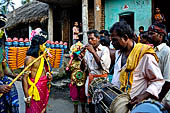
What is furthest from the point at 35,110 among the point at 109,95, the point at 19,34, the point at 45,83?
the point at 19,34

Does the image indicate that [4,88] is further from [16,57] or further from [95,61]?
[16,57]

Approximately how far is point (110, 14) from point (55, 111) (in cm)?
626

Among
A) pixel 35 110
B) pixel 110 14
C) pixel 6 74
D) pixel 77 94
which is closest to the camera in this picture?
pixel 6 74

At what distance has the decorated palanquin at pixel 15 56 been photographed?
615 cm

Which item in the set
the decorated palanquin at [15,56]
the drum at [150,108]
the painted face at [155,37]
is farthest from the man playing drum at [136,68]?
the decorated palanquin at [15,56]

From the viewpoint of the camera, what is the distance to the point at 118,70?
8.11 ft

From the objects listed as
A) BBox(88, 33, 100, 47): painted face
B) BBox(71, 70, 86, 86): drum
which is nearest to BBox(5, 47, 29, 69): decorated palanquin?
BBox(71, 70, 86, 86): drum

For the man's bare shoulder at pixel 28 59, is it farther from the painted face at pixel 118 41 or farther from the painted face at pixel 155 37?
the painted face at pixel 155 37

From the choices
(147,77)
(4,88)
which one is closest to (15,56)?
(4,88)

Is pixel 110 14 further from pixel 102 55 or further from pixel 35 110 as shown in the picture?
pixel 35 110

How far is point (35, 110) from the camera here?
3.55 metres

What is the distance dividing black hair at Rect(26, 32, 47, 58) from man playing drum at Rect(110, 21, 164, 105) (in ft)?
5.81

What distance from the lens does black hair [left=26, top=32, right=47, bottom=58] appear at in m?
3.63

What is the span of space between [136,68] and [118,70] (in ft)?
1.27
